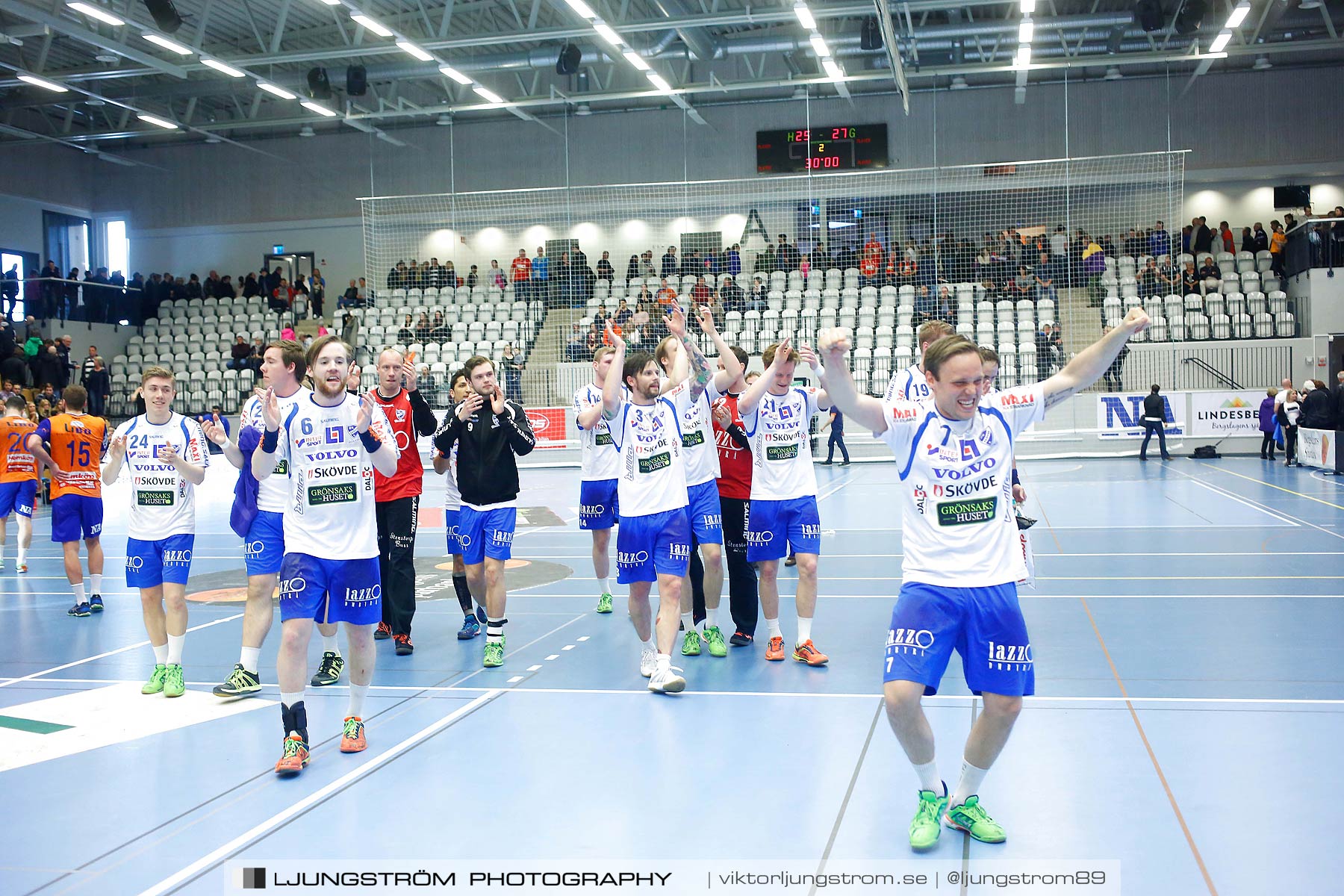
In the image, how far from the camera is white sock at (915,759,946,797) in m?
3.87

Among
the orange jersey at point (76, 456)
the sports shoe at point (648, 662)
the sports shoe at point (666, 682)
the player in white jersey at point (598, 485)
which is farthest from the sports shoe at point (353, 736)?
the orange jersey at point (76, 456)

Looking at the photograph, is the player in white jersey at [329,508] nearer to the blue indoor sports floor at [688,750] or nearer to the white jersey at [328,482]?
the white jersey at [328,482]

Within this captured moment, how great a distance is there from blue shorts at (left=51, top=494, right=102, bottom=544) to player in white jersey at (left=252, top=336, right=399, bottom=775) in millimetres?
5486

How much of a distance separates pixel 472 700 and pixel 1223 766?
379cm

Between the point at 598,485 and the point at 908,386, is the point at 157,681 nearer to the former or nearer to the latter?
the point at 598,485

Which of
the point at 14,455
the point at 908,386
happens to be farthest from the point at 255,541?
the point at 14,455

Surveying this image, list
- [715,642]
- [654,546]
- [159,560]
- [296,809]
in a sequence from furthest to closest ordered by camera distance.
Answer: [715,642]
[159,560]
[654,546]
[296,809]

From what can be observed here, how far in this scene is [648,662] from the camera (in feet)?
20.7

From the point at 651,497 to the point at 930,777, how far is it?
265 cm

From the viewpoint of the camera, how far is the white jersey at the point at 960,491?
3.78 m

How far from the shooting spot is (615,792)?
4410mm

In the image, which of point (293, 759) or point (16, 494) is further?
point (16, 494)

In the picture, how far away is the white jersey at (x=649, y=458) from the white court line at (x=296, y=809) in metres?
1.45

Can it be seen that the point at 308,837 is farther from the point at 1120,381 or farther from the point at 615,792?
the point at 1120,381
